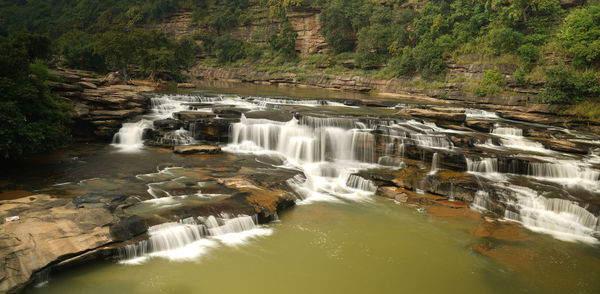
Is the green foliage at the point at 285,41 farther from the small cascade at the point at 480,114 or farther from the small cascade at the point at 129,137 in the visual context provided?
the small cascade at the point at 129,137

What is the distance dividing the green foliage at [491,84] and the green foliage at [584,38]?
5.27m

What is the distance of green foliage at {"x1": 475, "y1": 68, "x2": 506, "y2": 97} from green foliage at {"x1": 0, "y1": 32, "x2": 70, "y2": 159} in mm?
32332

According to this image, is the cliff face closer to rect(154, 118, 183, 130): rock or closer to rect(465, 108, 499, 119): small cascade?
rect(465, 108, 499, 119): small cascade

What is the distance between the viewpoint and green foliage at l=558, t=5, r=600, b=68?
82.8ft

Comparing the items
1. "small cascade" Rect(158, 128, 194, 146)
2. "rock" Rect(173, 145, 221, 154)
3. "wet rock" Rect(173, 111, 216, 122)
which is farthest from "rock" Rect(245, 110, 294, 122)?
"rock" Rect(173, 145, 221, 154)

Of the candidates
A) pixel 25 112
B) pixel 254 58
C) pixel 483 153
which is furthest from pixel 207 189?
pixel 254 58

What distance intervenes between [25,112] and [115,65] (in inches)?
1322

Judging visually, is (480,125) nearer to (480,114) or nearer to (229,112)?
(480,114)

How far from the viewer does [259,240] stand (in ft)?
29.0

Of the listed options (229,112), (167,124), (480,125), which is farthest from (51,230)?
(480,125)

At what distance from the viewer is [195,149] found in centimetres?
1511

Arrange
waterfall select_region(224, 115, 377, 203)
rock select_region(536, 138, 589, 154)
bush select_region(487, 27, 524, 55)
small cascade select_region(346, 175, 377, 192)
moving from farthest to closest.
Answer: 1. bush select_region(487, 27, 524, 55)
2. rock select_region(536, 138, 589, 154)
3. waterfall select_region(224, 115, 377, 203)
4. small cascade select_region(346, 175, 377, 192)

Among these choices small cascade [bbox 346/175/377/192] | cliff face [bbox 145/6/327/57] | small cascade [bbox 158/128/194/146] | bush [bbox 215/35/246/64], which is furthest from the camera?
bush [bbox 215/35/246/64]

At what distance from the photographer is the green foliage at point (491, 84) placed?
30250 millimetres
